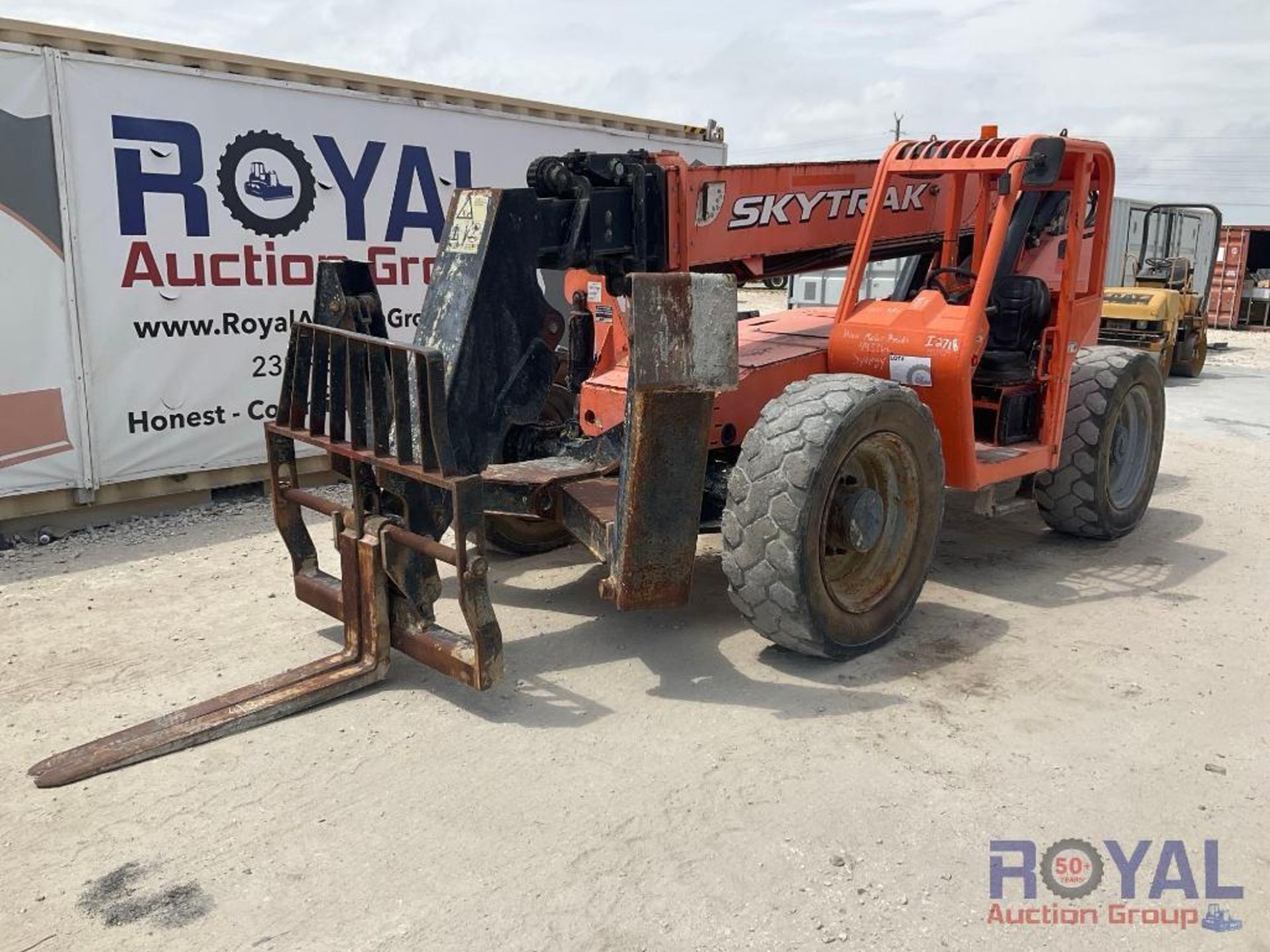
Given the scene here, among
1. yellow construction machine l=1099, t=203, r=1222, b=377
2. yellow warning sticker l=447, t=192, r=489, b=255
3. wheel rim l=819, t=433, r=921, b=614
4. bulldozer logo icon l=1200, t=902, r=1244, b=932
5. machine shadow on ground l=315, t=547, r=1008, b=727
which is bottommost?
bulldozer logo icon l=1200, t=902, r=1244, b=932

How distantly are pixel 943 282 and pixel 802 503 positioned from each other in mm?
2361

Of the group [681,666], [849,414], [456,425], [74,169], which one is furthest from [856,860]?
[74,169]

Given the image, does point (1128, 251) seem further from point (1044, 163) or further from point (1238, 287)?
point (1044, 163)

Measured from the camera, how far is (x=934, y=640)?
5.09m

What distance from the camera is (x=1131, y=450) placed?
6.90m

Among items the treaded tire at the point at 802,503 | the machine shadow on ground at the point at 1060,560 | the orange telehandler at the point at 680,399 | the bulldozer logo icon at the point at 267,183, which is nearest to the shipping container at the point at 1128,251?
the machine shadow on ground at the point at 1060,560

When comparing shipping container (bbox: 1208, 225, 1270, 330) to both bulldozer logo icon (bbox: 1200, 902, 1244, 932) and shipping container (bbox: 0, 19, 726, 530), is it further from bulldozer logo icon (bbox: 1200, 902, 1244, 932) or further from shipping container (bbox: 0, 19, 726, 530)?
bulldozer logo icon (bbox: 1200, 902, 1244, 932)

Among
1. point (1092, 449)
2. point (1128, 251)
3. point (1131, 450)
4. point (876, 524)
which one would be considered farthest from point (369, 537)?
point (1128, 251)

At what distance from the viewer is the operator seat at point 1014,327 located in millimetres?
5891

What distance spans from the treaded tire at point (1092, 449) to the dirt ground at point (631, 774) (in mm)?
552

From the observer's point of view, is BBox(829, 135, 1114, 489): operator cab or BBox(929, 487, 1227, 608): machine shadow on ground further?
BBox(929, 487, 1227, 608): machine shadow on ground

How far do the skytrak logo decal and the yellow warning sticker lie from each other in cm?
126

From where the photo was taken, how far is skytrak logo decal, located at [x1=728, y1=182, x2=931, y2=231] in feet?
17.3

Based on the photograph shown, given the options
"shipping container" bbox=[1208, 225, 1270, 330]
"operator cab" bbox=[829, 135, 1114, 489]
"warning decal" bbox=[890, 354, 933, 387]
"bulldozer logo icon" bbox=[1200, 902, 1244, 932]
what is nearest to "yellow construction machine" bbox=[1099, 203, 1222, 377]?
"shipping container" bbox=[1208, 225, 1270, 330]
